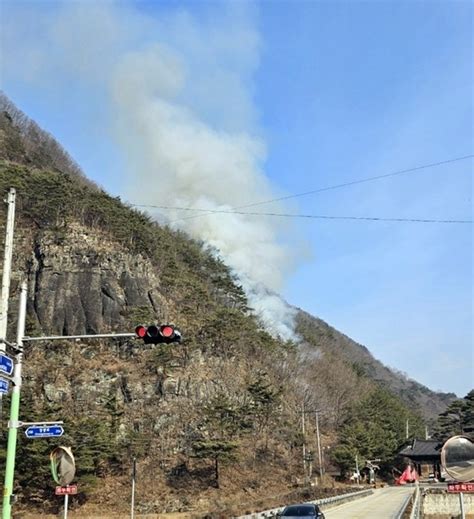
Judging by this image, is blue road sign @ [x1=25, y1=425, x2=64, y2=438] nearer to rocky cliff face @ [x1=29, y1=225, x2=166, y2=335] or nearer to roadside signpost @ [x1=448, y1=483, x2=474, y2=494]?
roadside signpost @ [x1=448, y1=483, x2=474, y2=494]

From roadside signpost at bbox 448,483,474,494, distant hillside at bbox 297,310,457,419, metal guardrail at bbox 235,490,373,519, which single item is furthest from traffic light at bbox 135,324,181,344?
distant hillside at bbox 297,310,457,419

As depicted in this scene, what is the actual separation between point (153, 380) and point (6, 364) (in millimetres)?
48374

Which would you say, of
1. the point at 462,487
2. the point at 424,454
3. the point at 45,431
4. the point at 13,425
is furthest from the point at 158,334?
the point at 424,454

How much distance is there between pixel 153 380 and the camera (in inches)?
2259

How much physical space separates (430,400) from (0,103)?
16160 cm

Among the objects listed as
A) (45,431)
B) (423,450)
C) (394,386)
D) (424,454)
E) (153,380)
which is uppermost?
(394,386)

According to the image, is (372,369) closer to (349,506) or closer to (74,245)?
(74,245)

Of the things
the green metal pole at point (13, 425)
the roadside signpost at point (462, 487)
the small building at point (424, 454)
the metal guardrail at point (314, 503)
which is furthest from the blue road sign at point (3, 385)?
the small building at point (424, 454)

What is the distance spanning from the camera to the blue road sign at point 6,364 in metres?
10.2

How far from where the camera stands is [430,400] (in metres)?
188

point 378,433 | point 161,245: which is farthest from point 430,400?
point 161,245

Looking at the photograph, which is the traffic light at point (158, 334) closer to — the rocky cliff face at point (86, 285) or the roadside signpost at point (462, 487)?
the roadside signpost at point (462, 487)

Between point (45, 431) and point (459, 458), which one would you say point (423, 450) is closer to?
point (45, 431)

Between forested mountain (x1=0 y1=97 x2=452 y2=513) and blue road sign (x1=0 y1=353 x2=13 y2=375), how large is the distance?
3046 centimetres
